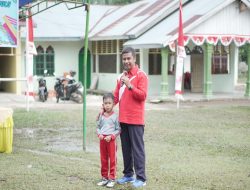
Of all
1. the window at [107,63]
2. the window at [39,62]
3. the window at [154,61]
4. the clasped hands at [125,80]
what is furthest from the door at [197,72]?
the clasped hands at [125,80]

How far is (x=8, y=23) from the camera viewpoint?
33.1 feet

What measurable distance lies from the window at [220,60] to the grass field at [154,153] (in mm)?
9965

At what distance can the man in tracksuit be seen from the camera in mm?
6781

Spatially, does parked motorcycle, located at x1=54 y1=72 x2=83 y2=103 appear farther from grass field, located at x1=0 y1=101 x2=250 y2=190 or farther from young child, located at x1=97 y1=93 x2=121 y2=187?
young child, located at x1=97 y1=93 x2=121 y2=187

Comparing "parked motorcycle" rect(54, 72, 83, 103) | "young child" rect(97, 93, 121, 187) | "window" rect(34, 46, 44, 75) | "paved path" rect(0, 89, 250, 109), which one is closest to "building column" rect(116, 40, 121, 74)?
"paved path" rect(0, 89, 250, 109)

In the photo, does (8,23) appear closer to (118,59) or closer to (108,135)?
(108,135)

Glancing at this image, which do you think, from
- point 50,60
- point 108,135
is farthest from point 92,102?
point 108,135

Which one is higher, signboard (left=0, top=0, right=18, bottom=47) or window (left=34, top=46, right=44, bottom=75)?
signboard (left=0, top=0, right=18, bottom=47)

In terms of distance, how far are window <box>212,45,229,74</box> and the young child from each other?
1973cm

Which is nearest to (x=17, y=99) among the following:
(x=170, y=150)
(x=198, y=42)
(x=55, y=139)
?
(x=198, y=42)

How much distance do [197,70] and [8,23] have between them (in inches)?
676

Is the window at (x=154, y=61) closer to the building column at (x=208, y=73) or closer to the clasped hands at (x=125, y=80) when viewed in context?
the building column at (x=208, y=73)

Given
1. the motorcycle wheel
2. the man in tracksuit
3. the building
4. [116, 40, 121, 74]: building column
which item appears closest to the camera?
the man in tracksuit

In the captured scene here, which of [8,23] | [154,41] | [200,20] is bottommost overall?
[8,23]
